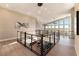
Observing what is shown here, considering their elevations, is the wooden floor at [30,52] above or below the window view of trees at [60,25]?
below

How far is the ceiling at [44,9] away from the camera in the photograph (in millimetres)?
2486

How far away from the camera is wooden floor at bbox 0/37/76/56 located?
248cm

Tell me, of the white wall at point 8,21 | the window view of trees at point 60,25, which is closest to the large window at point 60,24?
the window view of trees at point 60,25

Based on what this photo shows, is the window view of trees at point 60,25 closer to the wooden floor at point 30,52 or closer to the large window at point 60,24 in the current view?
the large window at point 60,24

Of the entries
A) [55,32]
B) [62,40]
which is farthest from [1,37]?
[62,40]

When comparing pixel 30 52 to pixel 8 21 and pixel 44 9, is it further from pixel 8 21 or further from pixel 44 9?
pixel 44 9

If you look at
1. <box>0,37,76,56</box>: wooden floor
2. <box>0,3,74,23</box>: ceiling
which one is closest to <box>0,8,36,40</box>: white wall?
<box>0,3,74,23</box>: ceiling

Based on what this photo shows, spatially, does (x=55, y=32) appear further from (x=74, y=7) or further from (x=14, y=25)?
(x=14, y=25)

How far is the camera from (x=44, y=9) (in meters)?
2.58

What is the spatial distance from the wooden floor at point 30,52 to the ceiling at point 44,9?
64 centimetres

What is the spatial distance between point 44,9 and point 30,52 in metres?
1.10

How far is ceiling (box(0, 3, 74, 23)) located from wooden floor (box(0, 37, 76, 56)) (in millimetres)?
643

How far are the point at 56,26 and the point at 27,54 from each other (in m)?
0.99

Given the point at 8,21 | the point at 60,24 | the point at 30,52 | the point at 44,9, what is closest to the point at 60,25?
the point at 60,24
